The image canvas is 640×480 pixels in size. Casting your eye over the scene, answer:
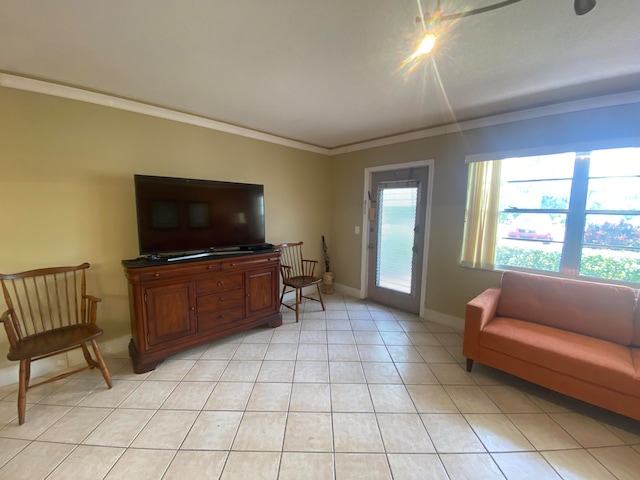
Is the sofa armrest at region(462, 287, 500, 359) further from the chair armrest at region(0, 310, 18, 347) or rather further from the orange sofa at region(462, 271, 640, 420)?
the chair armrest at region(0, 310, 18, 347)

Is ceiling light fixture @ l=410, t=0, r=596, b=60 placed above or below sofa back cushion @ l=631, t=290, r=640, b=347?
above

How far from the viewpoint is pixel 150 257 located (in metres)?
2.42

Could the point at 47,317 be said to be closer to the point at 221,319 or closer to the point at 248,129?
the point at 221,319

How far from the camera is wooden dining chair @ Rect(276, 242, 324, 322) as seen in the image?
3.45 meters

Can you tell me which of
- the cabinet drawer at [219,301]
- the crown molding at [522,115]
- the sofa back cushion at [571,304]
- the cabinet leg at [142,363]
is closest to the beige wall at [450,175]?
the crown molding at [522,115]

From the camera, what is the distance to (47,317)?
2203mm

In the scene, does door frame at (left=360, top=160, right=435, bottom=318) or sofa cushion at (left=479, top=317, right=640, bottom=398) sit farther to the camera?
door frame at (left=360, top=160, right=435, bottom=318)

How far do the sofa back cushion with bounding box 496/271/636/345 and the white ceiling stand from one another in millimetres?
1676

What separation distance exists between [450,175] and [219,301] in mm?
3038

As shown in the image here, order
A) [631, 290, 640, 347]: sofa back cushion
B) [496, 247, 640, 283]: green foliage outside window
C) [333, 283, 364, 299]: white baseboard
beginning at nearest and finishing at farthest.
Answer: [631, 290, 640, 347]: sofa back cushion
[496, 247, 640, 283]: green foliage outside window
[333, 283, 364, 299]: white baseboard

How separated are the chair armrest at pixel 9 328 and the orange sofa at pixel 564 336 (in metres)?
3.47

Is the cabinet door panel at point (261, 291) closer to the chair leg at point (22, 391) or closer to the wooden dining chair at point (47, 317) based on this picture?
the wooden dining chair at point (47, 317)

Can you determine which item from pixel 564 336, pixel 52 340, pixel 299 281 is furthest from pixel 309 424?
pixel 564 336

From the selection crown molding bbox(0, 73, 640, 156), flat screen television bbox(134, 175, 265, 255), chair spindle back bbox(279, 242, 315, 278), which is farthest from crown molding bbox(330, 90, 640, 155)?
flat screen television bbox(134, 175, 265, 255)
